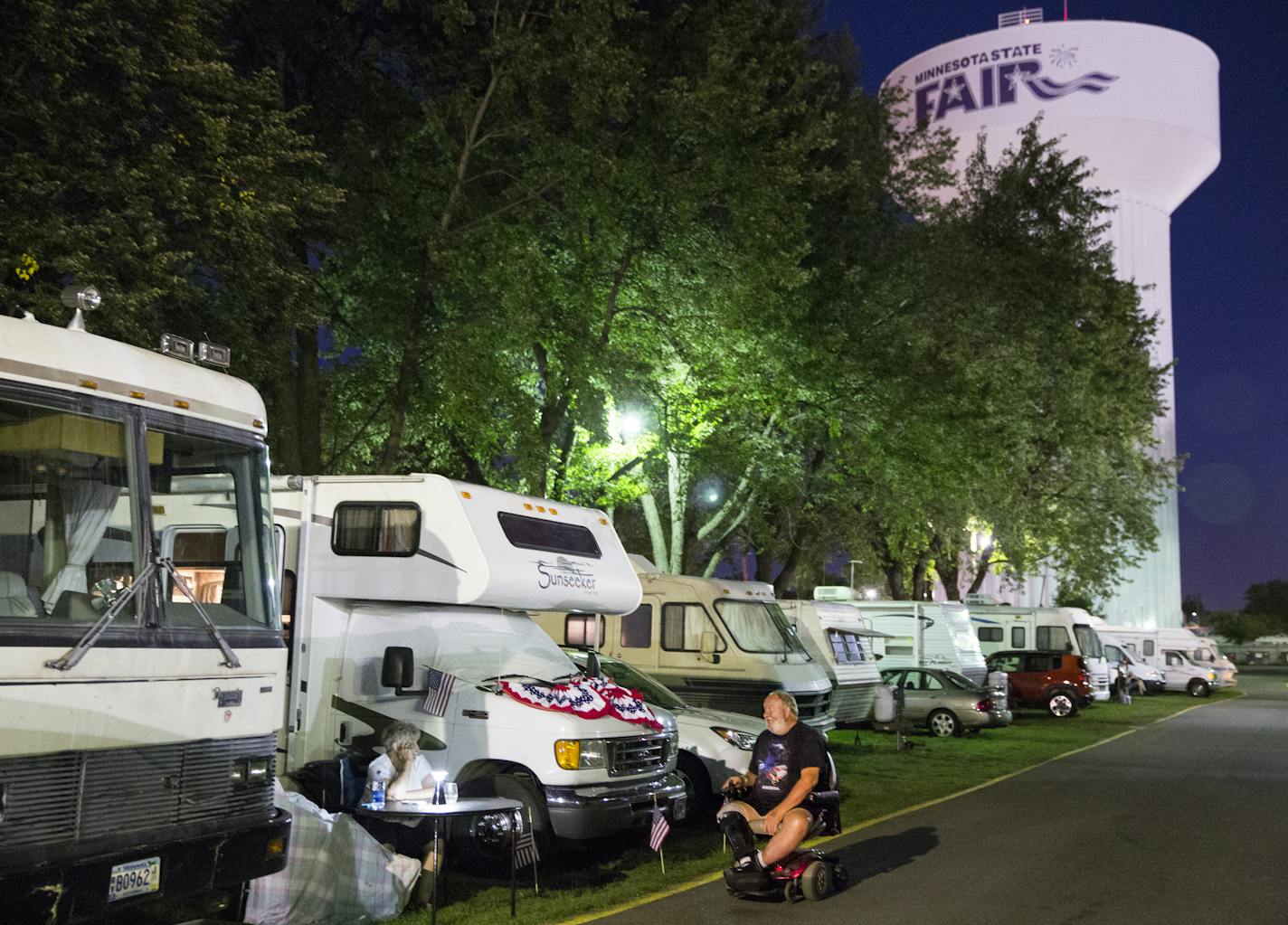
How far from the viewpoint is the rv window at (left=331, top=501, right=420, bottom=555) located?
10.6 m

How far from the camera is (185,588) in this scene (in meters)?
6.86

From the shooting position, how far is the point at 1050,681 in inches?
1249

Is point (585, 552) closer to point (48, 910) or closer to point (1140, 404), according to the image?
point (48, 910)

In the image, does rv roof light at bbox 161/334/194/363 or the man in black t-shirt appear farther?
the man in black t-shirt

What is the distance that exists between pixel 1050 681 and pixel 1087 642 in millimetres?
4211

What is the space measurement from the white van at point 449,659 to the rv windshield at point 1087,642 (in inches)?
1029

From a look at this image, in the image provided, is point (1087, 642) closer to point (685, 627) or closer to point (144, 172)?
point (685, 627)

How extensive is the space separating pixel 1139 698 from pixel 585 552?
33.8m

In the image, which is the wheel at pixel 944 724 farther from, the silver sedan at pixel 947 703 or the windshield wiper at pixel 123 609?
the windshield wiper at pixel 123 609

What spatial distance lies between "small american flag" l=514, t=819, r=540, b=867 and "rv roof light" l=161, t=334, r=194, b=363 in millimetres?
3946

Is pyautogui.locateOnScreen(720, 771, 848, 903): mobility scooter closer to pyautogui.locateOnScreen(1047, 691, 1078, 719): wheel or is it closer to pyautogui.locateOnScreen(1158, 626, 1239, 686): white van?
pyautogui.locateOnScreen(1047, 691, 1078, 719): wheel

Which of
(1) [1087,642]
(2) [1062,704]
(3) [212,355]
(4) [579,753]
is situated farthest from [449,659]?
(1) [1087,642]

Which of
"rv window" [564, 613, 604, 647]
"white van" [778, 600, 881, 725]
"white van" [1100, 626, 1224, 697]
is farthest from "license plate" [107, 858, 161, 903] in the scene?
"white van" [1100, 626, 1224, 697]

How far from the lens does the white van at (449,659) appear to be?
10.1 metres
